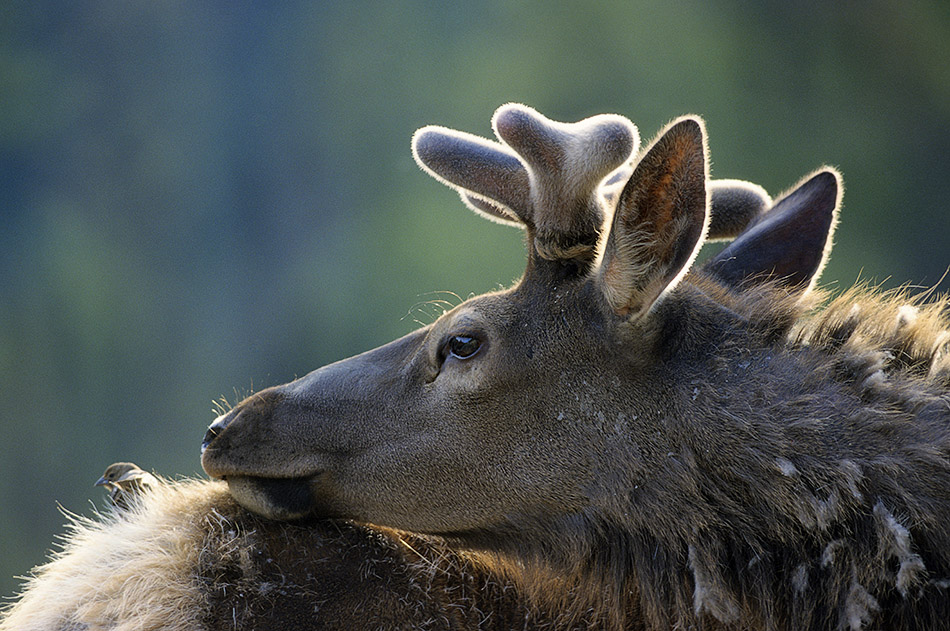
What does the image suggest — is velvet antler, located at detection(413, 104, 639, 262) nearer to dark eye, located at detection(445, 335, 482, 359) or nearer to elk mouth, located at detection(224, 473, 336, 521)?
dark eye, located at detection(445, 335, 482, 359)

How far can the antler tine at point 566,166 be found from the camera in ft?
6.81

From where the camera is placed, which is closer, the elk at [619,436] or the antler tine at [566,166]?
the elk at [619,436]

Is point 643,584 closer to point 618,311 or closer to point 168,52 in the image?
point 618,311

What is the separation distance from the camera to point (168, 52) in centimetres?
701

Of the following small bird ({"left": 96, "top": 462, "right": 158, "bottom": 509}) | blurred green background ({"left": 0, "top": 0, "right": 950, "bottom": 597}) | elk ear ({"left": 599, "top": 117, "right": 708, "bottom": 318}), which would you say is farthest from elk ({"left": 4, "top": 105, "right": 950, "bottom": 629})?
blurred green background ({"left": 0, "top": 0, "right": 950, "bottom": 597})

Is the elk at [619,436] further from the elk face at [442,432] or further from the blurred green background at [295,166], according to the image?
the blurred green background at [295,166]

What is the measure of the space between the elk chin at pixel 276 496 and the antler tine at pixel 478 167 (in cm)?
79

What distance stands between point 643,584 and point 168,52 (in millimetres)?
6190

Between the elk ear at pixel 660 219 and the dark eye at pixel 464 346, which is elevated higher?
the elk ear at pixel 660 219

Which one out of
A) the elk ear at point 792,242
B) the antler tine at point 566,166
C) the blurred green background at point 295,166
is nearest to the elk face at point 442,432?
the antler tine at point 566,166

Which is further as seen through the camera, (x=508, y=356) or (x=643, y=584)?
(x=508, y=356)

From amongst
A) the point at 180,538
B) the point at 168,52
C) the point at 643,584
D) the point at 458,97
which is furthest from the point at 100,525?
the point at 168,52

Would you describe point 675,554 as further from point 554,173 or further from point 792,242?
point 792,242

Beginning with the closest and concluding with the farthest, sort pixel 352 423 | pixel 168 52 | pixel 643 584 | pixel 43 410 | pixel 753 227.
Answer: pixel 643 584, pixel 352 423, pixel 753 227, pixel 43 410, pixel 168 52
